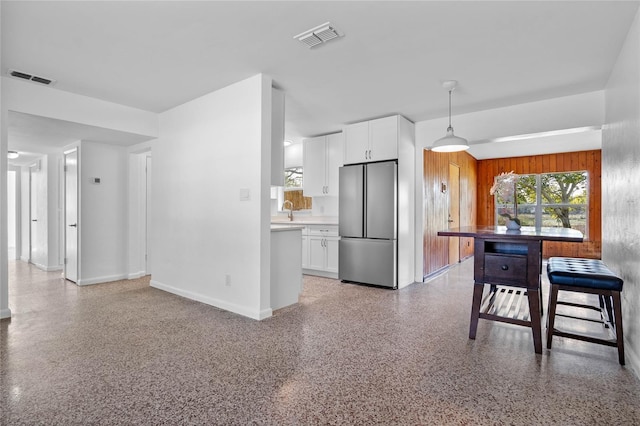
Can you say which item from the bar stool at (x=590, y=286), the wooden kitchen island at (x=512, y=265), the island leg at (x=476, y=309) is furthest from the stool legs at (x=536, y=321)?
the island leg at (x=476, y=309)

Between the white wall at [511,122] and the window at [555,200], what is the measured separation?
3334 mm

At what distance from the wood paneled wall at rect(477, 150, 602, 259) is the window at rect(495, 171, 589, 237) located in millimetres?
127

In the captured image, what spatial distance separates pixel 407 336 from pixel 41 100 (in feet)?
14.2

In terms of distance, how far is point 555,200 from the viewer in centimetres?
772

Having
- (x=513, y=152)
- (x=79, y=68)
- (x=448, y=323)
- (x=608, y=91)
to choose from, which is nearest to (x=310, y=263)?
(x=448, y=323)

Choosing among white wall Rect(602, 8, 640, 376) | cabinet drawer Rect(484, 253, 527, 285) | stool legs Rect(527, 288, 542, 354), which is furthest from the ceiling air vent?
white wall Rect(602, 8, 640, 376)

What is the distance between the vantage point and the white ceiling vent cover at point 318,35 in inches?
95.1

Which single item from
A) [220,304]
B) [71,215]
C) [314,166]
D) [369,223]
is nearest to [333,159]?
[314,166]

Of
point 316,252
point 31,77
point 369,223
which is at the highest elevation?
point 31,77

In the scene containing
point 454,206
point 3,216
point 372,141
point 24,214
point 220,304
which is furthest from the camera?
point 24,214

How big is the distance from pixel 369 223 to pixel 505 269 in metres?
2.20

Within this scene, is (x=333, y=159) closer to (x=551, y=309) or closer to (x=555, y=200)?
(x=551, y=309)

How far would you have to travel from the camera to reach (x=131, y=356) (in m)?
2.40

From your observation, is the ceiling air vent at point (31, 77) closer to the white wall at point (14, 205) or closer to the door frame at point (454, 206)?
the white wall at point (14, 205)
